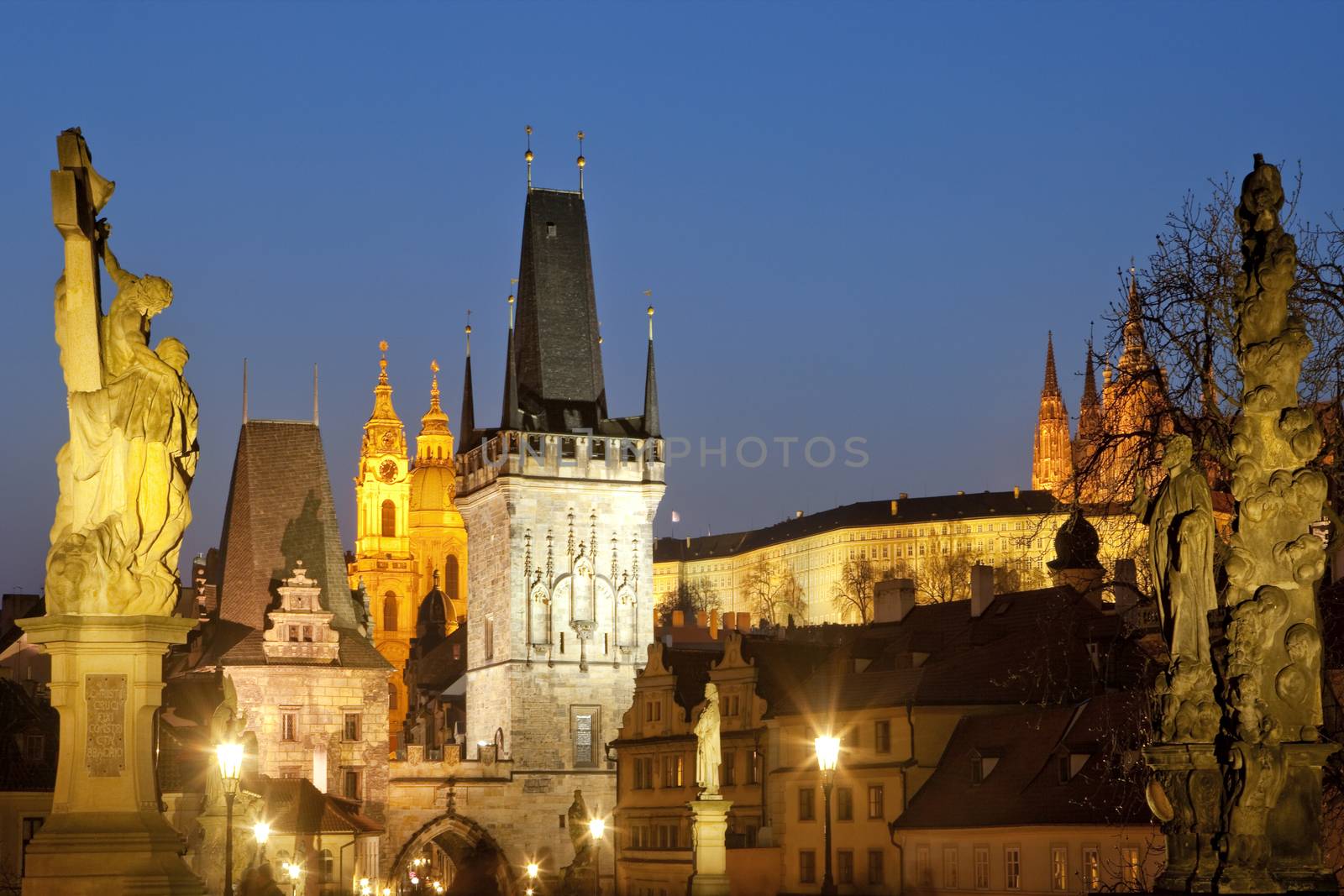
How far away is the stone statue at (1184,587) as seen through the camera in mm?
12914

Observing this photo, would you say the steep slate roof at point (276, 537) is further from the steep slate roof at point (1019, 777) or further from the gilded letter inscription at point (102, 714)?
the gilded letter inscription at point (102, 714)

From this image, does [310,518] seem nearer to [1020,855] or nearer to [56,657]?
[1020,855]

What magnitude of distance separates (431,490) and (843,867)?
118 metres

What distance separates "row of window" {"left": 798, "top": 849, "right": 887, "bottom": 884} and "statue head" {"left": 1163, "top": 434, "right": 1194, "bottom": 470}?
126 feet

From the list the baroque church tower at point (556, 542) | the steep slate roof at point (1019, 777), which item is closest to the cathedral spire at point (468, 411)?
the baroque church tower at point (556, 542)

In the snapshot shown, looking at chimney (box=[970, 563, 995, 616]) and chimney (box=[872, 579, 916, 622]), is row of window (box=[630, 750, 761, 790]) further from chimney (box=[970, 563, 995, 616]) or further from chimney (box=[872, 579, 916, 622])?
chimney (box=[872, 579, 916, 622])

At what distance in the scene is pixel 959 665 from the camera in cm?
5434

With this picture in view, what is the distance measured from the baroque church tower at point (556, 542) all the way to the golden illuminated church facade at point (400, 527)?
74762mm

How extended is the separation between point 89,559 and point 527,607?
69780 millimetres

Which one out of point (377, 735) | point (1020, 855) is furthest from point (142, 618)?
point (377, 735)

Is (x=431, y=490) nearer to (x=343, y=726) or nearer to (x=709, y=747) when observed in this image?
(x=343, y=726)

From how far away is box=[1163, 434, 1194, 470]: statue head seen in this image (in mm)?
13656

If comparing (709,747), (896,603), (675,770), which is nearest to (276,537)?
(675,770)

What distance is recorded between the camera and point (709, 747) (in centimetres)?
3519
